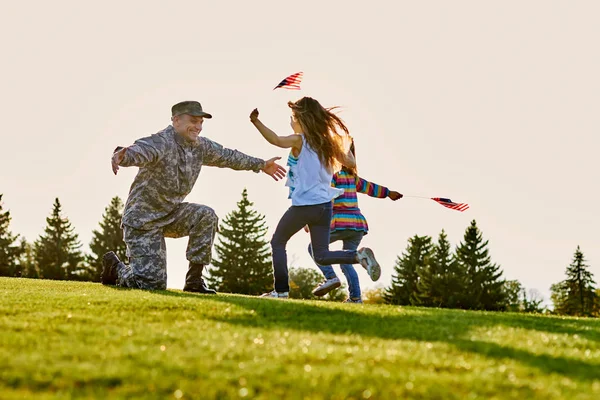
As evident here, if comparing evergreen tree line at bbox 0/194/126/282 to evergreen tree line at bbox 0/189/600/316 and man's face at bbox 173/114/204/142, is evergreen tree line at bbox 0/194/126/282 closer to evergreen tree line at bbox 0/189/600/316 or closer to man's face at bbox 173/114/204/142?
evergreen tree line at bbox 0/189/600/316

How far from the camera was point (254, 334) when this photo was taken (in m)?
4.89

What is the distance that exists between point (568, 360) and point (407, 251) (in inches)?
2448

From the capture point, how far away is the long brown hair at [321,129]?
29.7 ft

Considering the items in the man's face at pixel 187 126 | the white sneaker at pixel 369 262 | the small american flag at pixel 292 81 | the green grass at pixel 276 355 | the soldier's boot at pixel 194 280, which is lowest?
the green grass at pixel 276 355

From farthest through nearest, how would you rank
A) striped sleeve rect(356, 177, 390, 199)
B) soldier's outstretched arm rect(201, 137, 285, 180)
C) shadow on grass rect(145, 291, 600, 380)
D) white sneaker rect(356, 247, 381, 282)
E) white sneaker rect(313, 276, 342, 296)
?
1. striped sleeve rect(356, 177, 390, 199)
2. soldier's outstretched arm rect(201, 137, 285, 180)
3. white sneaker rect(313, 276, 342, 296)
4. white sneaker rect(356, 247, 381, 282)
5. shadow on grass rect(145, 291, 600, 380)

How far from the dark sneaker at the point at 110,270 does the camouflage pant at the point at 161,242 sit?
1.97ft

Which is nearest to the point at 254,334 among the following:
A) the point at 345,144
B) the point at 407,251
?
the point at 345,144

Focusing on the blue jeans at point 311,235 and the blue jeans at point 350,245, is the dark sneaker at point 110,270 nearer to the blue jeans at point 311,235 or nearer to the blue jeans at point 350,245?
the blue jeans at point 311,235

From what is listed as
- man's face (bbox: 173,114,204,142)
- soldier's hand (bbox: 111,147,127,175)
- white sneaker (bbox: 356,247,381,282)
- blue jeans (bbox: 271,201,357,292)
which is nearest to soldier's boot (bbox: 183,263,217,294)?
blue jeans (bbox: 271,201,357,292)

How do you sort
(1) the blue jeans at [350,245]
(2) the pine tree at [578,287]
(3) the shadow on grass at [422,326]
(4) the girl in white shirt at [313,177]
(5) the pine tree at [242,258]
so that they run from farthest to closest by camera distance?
(2) the pine tree at [578,287] < (5) the pine tree at [242,258] < (1) the blue jeans at [350,245] < (4) the girl in white shirt at [313,177] < (3) the shadow on grass at [422,326]

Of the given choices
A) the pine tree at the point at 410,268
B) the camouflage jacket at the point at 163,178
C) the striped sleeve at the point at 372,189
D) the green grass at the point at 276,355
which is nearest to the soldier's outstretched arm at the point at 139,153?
the camouflage jacket at the point at 163,178

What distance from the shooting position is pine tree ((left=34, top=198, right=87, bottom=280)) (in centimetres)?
6160

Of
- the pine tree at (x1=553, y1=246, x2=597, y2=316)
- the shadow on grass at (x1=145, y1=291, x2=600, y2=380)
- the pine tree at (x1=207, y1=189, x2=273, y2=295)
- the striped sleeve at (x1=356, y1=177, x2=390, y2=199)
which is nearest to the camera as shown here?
the shadow on grass at (x1=145, y1=291, x2=600, y2=380)

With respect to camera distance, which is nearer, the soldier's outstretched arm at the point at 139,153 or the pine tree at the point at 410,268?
the soldier's outstretched arm at the point at 139,153
